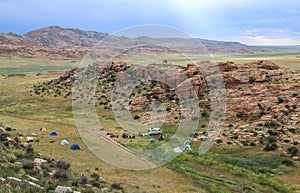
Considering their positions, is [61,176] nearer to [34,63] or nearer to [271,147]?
[271,147]

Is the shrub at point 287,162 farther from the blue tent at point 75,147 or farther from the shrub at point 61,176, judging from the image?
the blue tent at point 75,147

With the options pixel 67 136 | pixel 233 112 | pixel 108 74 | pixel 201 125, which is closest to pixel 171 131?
pixel 201 125

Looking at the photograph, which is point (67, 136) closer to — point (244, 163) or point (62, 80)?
point (244, 163)

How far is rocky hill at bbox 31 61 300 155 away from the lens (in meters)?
25.6

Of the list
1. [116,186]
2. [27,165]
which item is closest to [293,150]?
[116,186]

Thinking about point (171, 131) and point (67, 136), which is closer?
point (67, 136)

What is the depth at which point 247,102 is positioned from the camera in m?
32.2

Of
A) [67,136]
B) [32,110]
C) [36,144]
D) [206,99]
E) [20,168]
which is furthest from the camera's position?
[32,110]

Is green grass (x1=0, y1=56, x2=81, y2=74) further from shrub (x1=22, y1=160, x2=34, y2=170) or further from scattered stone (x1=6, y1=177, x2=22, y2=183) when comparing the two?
scattered stone (x1=6, y1=177, x2=22, y2=183)

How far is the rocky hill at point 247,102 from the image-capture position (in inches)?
1009

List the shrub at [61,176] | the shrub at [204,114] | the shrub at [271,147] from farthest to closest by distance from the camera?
the shrub at [204,114]
the shrub at [271,147]
the shrub at [61,176]

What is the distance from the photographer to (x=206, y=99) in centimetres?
3559

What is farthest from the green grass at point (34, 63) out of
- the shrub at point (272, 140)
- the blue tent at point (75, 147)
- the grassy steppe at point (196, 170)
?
the shrub at point (272, 140)

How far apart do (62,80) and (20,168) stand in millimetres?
50804
